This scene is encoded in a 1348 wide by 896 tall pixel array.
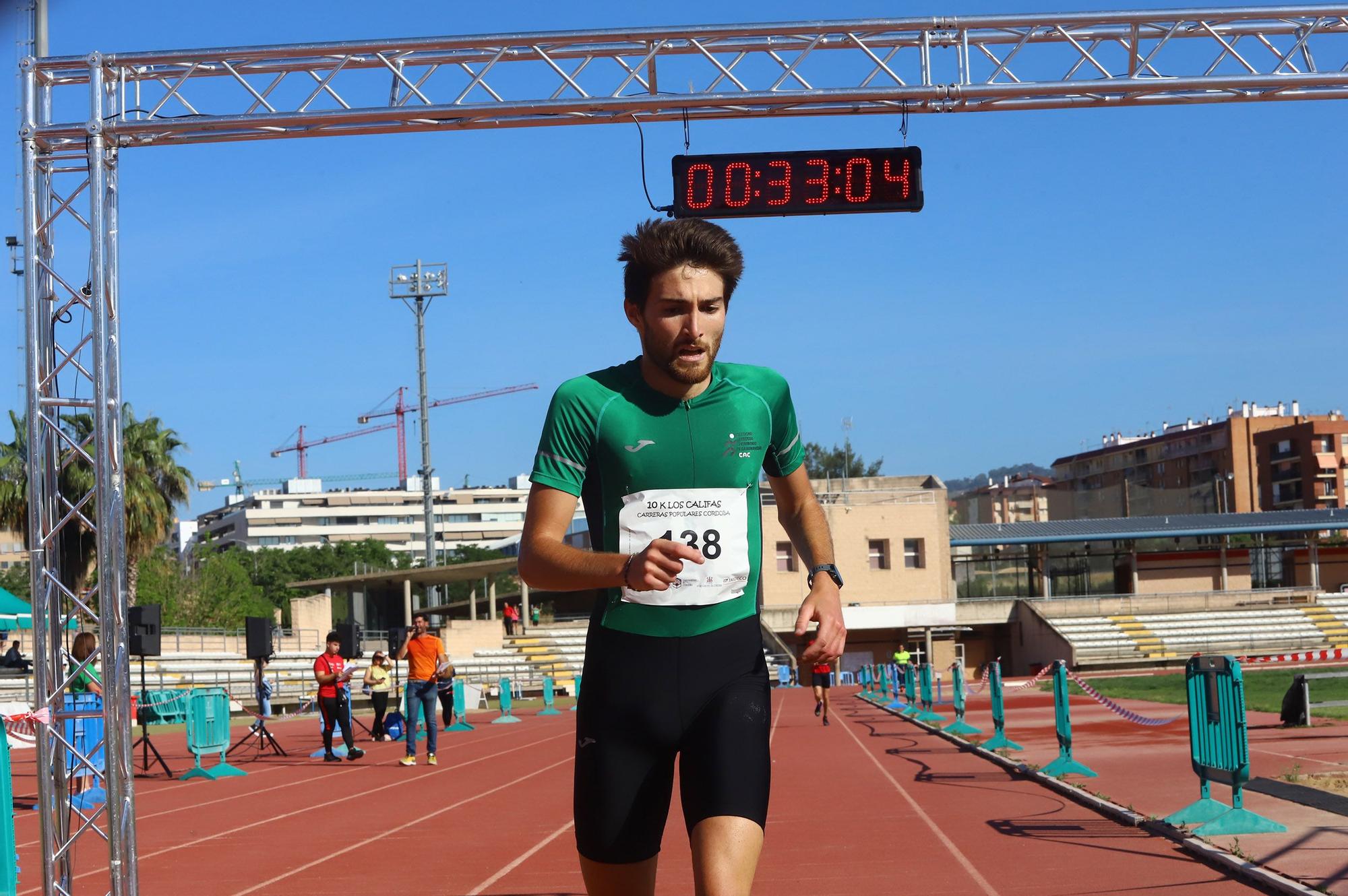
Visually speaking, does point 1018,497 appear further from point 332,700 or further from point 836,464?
point 332,700

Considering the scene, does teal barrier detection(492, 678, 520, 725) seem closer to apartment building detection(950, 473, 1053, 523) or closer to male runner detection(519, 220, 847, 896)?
male runner detection(519, 220, 847, 896)

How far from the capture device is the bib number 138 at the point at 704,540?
11.3 feet

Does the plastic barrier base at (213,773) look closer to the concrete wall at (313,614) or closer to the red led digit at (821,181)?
the red led digit at (821,181)

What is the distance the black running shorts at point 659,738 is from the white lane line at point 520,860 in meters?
4.73

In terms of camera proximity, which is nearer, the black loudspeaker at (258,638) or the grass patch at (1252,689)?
the black loudspeaker at (258,638)

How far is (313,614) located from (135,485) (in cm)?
1155

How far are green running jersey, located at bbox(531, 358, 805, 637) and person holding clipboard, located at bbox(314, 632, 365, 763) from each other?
676 inches

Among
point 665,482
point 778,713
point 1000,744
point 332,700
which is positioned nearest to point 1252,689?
point 778,713

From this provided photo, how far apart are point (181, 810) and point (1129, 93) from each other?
33.7 feet

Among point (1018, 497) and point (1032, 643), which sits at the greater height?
point (1018, 497)

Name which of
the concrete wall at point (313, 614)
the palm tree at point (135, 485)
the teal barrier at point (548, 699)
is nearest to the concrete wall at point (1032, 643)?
the teal barrier at point (548, 699)

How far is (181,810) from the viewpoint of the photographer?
13.5 m

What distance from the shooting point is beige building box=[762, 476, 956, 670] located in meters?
60.4

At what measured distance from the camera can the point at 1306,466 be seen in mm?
115812
